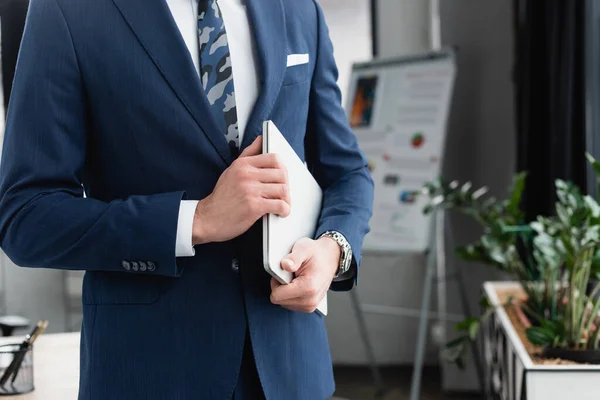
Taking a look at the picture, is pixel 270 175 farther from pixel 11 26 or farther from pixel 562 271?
pixel 562 271

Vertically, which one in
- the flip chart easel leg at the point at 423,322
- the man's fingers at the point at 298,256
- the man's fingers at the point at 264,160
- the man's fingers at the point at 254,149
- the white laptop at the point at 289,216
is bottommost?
the flip chart easel leg at the point at 423,322

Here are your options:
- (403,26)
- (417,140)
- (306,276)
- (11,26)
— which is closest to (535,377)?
(306,276)

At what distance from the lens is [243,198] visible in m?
0.91

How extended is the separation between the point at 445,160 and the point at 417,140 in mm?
589

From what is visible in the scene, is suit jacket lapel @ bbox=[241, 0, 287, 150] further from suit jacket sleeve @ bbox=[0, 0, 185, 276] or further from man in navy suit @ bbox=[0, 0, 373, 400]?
suit jacket sleeve @ bbox=[0, 0, 185, 276]

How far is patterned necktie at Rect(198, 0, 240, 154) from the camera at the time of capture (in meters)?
1.00

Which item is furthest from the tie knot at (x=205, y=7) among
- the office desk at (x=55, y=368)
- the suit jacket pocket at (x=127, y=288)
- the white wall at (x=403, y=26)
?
the white wall at (x=403, y=26)

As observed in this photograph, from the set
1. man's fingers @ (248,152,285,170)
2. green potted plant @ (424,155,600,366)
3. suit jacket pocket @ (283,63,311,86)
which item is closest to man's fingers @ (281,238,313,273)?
man's fingers @ (248,152,285,170)

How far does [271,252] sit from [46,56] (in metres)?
0.38

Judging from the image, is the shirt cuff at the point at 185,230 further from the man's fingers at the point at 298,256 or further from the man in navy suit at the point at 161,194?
the man's fingers at the point at 298,256

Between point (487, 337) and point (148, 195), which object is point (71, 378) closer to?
point (148, 195)

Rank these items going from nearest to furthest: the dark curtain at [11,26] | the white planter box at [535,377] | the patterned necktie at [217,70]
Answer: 1. the patterned necktie at [217,70]
2. the white planter box at [535,377]
3. the dark curtain at [11,26]

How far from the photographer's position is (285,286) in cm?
94

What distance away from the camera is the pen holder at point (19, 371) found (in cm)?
144
